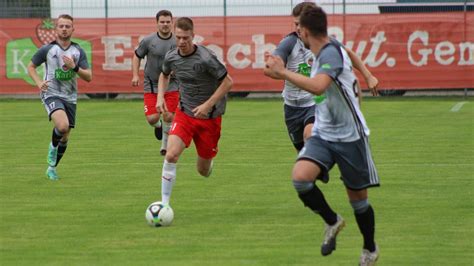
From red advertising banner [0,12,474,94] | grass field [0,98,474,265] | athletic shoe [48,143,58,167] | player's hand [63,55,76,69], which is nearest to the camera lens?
grass field [0,98,474,265]

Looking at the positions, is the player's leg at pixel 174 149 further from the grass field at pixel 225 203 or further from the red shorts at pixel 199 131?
the grass field at pixel 225 203

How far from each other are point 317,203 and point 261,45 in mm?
22149

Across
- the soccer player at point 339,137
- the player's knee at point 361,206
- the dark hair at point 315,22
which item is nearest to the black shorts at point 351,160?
the soccer player at point 339,137

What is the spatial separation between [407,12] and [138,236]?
2210 centimetres

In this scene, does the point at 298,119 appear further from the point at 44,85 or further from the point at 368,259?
the point at 368,259

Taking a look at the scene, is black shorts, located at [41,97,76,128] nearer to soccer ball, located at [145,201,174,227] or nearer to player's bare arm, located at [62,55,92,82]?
player's bare arm, located at [62,55,92,82]

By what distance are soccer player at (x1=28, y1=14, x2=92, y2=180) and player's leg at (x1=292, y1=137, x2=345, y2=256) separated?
19.4 feet

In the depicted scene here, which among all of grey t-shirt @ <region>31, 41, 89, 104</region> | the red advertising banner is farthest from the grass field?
the red advertising banner

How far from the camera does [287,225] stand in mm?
10172

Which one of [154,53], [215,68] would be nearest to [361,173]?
[215,68]

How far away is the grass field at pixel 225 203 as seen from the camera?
350 inches

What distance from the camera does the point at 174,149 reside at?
10.6m

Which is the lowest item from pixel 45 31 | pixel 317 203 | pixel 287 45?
pixel 45 31

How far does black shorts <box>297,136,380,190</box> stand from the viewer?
27.1ft
